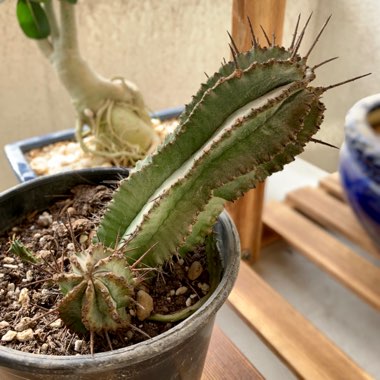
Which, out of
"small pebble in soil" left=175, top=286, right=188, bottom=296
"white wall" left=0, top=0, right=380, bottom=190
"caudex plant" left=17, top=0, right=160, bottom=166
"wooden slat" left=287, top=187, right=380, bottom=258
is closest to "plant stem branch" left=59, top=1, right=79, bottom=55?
"caudex plant" left=17, top=0, right=160, bottom=166

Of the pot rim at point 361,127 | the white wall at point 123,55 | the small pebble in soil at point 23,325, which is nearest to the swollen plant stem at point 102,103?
the white wall at point 123,55

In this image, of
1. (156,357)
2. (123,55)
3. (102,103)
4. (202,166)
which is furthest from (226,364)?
(123,55)

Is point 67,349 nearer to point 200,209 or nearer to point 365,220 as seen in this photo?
point 200,209

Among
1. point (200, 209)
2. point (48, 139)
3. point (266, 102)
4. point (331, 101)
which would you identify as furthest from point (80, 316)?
point (48, 139)

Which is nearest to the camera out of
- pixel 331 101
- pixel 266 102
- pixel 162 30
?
pixel 266 102

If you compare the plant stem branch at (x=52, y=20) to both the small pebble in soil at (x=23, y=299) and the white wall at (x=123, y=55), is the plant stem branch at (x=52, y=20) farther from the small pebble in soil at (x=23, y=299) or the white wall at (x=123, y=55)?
the small pebble in soil at (x=23, y=299)

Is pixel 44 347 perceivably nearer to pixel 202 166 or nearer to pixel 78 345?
pixel 78 345
